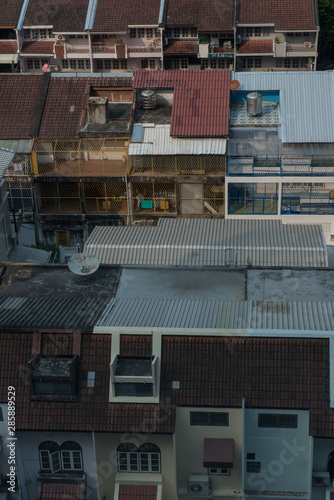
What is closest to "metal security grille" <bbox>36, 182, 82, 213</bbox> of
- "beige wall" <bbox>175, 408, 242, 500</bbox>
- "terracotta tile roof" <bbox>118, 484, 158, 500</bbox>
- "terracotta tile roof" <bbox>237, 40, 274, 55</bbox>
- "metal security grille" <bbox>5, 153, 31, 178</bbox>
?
"metal security grille" <bbox>5, 153, 31, 178</bbox>

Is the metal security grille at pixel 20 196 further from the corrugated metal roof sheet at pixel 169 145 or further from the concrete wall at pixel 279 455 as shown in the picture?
the concrete wall at pixel 279 455

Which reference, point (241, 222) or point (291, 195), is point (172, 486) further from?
point (291, 195)

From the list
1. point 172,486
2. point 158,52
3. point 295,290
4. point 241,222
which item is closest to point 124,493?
point 172,486

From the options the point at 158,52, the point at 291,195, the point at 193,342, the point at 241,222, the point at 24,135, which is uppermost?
the point at 158,52

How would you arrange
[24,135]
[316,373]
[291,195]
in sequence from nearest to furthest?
[316,373], [291,195], [24,135]

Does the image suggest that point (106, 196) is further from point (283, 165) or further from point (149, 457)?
point (149, 457)

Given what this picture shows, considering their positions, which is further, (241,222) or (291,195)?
(291,195)

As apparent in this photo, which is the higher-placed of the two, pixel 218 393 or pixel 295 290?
pixel 295 290

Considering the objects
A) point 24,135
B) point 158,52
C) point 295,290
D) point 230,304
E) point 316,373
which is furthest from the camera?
point 158,52

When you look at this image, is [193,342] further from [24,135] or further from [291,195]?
[24,135]
